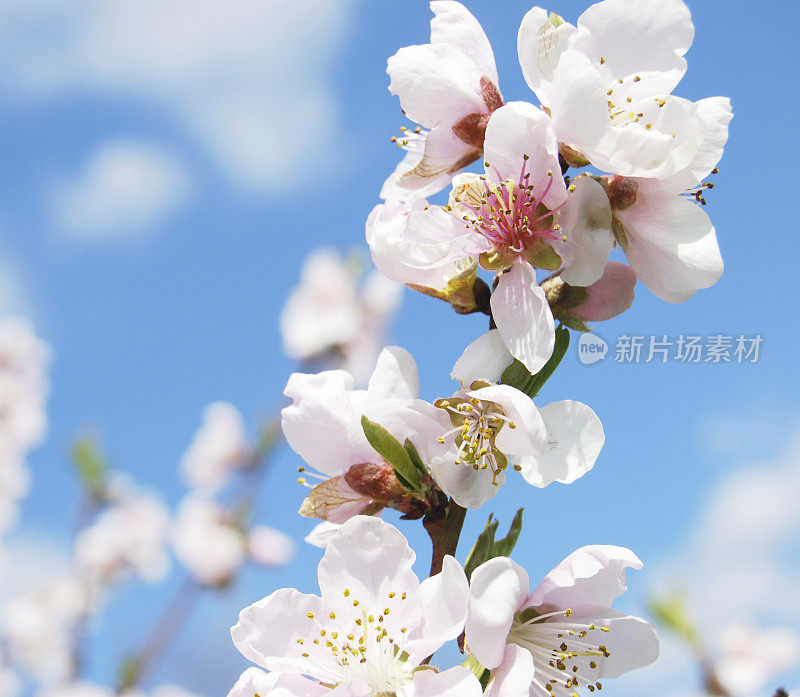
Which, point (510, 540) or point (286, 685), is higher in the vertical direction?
point (510, 540)

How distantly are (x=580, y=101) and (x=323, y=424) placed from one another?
0.63m

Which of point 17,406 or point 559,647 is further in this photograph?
point 17,406

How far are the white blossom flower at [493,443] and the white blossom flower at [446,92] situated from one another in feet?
1.20

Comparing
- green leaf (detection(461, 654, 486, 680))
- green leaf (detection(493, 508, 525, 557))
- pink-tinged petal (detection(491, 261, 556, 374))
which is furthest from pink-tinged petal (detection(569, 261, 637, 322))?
green leaf (detection(461, 654, 486, 680))

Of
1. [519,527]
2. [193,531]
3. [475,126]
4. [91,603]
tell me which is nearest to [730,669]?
[193,531]

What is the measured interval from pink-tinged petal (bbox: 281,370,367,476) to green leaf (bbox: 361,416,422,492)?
0.35 feet

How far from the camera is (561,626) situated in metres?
1.19

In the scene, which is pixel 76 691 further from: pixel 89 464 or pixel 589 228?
pixel 589 228

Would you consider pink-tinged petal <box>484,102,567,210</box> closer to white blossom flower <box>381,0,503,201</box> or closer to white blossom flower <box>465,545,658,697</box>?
white blossom flower <box>381,0,503,201</box>

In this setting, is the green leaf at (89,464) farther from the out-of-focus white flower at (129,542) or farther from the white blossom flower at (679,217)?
the white blossom flower at (679,217)

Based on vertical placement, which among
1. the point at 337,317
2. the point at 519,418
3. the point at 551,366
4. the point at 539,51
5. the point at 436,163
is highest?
the point at 337,317

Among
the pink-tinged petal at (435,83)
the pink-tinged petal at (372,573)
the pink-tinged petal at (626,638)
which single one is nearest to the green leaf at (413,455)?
the pink-tinged petal at (372,573)

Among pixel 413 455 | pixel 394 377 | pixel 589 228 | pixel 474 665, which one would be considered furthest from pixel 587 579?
pixel 589 228

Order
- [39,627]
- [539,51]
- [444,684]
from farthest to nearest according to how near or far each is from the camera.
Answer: [39,627], [539,51], [444,684]
